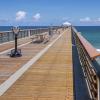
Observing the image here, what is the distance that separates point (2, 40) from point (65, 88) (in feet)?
65.0

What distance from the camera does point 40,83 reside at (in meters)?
9.71

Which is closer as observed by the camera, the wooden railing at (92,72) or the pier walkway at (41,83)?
the wooden railing at (92,72)

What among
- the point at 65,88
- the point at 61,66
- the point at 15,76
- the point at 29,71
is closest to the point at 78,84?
the point at 65,88

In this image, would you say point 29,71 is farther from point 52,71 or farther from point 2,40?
point 2,40

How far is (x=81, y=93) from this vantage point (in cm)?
752

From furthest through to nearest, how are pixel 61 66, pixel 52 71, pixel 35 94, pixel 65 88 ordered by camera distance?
pixel 61 66 → pixel 52 71 → pixel 65 88 → pixel 35 94

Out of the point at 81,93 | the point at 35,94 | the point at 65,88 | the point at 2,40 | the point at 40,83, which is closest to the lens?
the point at 81,93

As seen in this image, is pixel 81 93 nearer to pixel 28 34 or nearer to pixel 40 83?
pixel 40 83

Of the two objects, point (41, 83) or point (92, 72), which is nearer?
point (92, 72)

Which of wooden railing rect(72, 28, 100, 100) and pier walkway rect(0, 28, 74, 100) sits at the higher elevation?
wooden railing rect(72, 28, 100, 100)

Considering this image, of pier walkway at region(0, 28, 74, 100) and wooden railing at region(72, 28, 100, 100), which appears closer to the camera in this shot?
wooden railing at region(72, 28, 100, 100)

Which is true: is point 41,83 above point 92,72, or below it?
below

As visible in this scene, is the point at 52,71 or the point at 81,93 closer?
the point at 81,93

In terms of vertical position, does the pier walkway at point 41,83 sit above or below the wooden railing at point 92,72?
below
